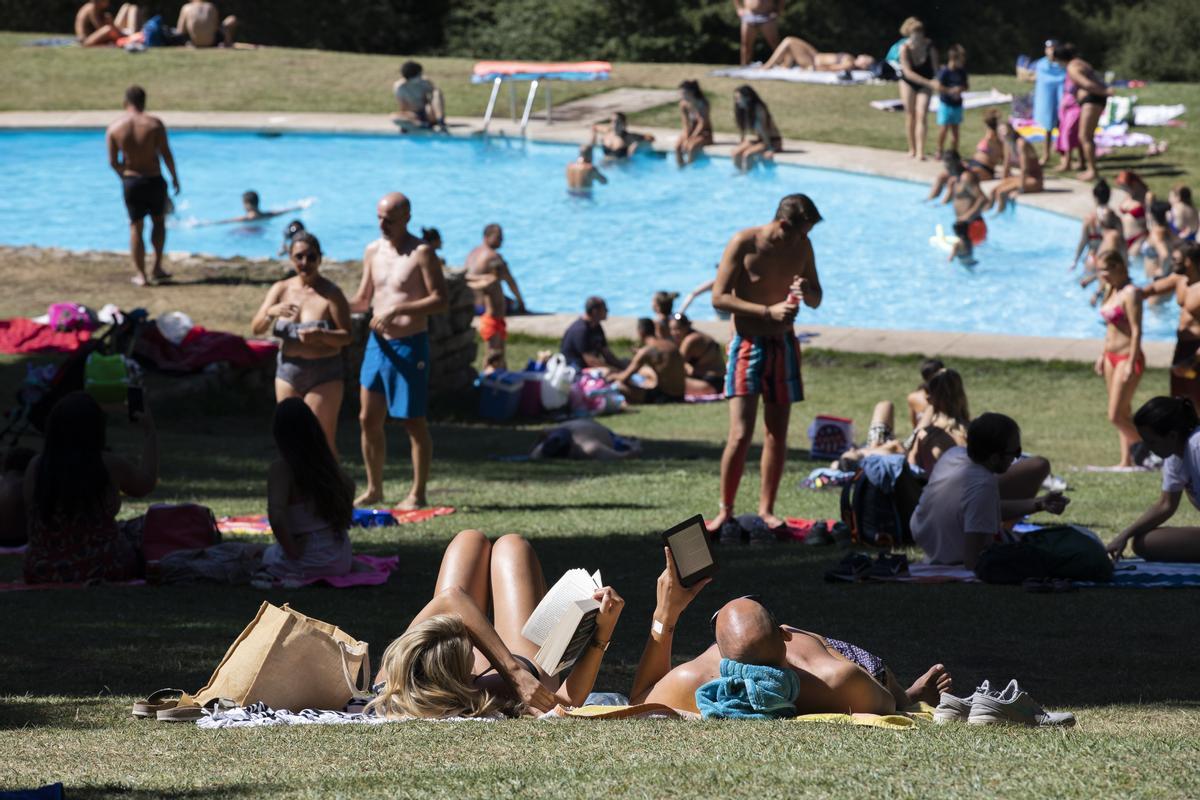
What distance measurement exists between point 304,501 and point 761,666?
3129mm

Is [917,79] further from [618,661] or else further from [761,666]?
[761,666]

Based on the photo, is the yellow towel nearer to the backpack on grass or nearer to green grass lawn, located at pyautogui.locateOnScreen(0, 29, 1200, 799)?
green grass lawn, located at pyautogui.locateOnScreen(0, 29, 1200, 799)

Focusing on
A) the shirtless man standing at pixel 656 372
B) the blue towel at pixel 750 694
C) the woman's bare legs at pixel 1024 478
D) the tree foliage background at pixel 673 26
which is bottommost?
the shirtless man standing at pixel 656 372

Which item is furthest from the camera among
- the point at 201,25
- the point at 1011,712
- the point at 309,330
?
the point at 201,25

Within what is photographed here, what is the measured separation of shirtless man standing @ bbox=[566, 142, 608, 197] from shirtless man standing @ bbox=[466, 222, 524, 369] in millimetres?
9037

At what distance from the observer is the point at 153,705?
552cm

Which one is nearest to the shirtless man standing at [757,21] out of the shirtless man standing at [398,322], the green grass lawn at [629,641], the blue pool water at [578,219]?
the blue pool water at [578,219]

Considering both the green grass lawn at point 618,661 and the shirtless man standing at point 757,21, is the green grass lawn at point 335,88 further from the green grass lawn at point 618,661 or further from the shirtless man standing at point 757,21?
the green grass lawn at point 618,661

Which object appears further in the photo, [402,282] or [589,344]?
[589,344]

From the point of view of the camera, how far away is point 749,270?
909 centimetres

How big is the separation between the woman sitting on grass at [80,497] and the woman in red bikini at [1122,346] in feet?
22.8

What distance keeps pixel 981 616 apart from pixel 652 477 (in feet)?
14.8

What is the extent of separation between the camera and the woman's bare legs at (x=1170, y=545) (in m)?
8.39

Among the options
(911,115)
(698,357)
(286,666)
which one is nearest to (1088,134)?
(911,115)
